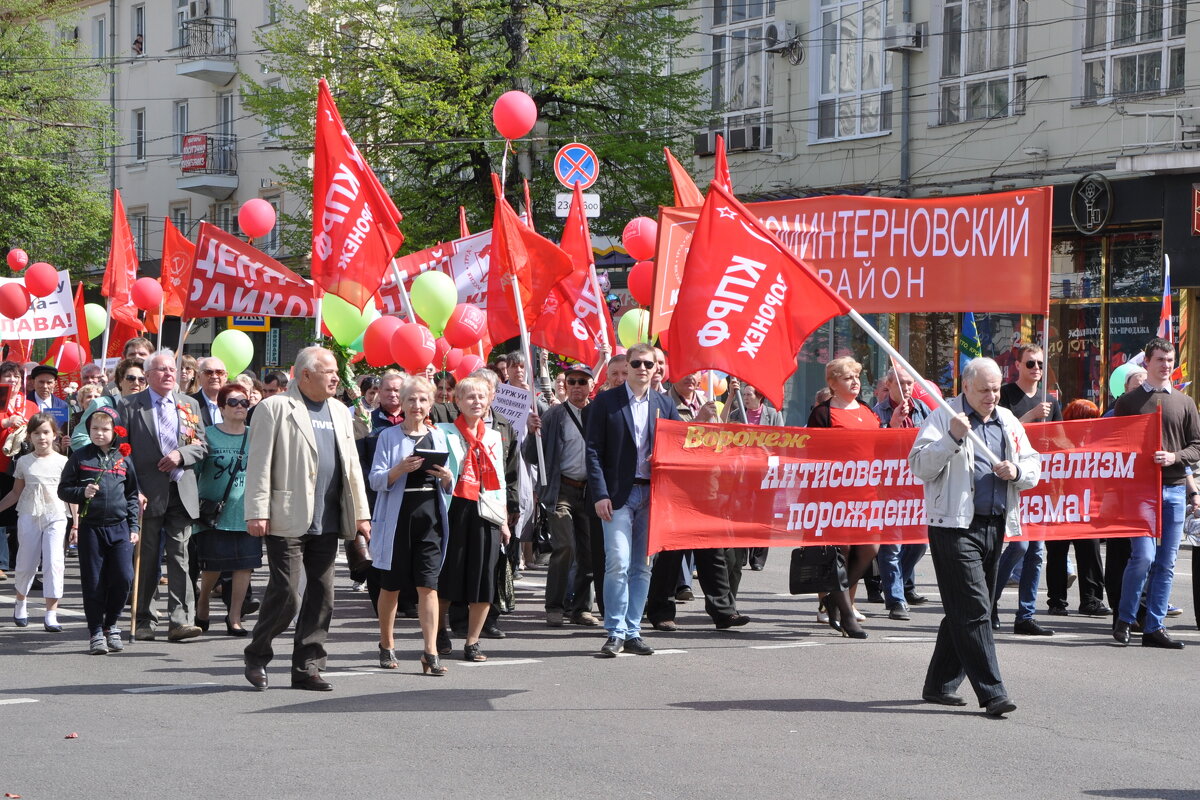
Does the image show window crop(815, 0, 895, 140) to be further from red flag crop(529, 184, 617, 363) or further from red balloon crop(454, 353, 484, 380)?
red flag crop(529, 184, 617, 363)

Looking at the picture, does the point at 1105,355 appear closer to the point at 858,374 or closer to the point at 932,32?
the point at 932,32

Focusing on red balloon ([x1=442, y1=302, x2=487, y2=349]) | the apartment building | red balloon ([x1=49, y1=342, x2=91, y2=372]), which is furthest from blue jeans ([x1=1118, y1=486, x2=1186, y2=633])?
red balloon ([x1=49, y1=342, x2=91, y2=372])

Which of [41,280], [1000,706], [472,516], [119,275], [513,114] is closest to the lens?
[1000,706]

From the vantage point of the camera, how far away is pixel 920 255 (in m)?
10.2

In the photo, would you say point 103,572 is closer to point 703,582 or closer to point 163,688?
point 163,688

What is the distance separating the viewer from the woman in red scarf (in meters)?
9.41

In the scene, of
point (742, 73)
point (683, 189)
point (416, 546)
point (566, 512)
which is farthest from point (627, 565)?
point (742, 73)

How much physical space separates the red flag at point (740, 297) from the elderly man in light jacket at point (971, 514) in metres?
1.25

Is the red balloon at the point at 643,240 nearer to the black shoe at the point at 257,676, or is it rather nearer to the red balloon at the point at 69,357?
the red balloon at the point at 69,357

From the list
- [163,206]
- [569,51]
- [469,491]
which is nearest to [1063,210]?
[569,51]

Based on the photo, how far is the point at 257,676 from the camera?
328 inches

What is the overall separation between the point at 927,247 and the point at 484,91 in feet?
58.1

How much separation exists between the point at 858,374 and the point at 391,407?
3183 millimetres

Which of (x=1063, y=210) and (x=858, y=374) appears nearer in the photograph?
(x=858, y=374)
